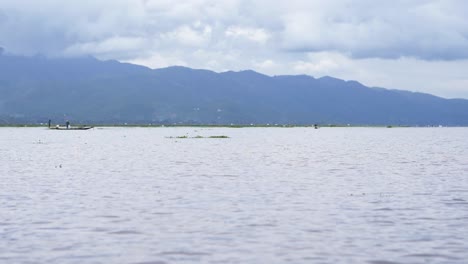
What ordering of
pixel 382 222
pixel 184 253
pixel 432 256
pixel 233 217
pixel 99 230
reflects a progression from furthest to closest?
pixel 233 217 < pixel 382 222 < pixel 99 230 < pixel 184 253 < pixel 432 256

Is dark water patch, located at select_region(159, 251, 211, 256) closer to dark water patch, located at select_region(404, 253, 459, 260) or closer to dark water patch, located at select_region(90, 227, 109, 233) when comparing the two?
dark water patch, located at select_region(90, 227, 109, 233)

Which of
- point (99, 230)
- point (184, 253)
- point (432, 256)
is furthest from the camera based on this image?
point (99, 230)

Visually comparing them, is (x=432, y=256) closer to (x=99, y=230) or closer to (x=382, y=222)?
(x=382, y=222)

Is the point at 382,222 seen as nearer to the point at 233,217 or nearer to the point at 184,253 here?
the point at 233,217

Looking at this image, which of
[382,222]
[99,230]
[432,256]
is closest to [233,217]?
[99,230]

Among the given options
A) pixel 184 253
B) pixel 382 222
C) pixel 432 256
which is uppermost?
pixel 382 222

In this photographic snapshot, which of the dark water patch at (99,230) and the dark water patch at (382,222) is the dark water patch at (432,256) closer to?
the dark water patch at (382,222)

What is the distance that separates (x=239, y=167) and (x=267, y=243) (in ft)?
156

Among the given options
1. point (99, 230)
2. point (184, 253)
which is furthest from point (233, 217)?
point (184, 253)

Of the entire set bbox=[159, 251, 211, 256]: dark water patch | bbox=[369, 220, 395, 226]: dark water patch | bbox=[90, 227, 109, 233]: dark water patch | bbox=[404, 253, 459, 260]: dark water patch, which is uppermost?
bbox=[369, 220, 395, 226]: dark water patch

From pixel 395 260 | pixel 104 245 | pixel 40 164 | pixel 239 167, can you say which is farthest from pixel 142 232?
pixel 40 164

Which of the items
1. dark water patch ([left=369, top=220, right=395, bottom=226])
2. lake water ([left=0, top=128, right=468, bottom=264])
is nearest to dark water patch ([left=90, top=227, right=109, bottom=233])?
lake water ([left=0, top=128, right=468, bottom=264])

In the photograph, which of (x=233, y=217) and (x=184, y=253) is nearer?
(x=184, y=253)

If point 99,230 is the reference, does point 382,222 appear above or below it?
above
